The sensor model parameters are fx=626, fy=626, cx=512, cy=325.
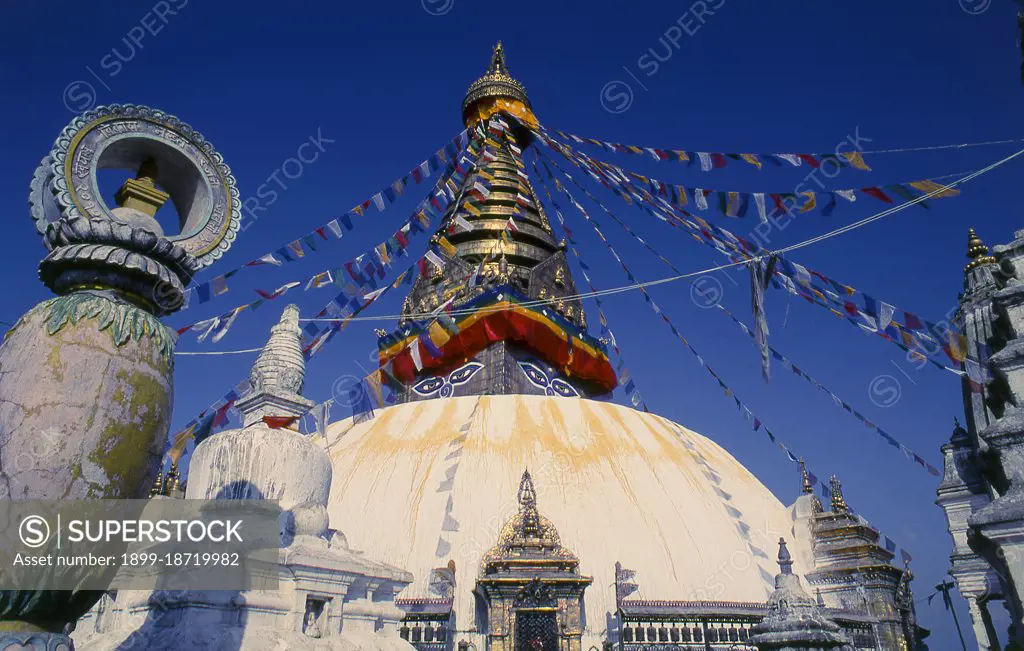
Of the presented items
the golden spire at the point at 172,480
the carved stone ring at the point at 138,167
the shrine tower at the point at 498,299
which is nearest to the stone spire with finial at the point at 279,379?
the carved stone ring at the point at 138,167

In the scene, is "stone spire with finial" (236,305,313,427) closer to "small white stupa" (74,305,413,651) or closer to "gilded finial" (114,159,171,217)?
"small white stupa" (74,305,413,651)

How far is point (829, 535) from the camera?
38.9 ft

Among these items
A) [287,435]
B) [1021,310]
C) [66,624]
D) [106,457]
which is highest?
[1021,310]

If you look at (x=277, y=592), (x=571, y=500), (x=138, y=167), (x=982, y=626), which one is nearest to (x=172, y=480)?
(x=571, y=500)

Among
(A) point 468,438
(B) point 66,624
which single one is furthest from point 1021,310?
(A) point 468,438

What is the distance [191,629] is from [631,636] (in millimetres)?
7550

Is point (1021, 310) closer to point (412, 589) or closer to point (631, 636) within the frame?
point (631, 636)

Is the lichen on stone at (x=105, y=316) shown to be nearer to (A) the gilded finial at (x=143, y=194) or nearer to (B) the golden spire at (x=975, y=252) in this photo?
(A) the gilded finial at (x=143, y=194)

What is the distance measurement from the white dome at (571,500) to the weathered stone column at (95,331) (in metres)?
8.37

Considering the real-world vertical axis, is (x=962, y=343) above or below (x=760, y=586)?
above

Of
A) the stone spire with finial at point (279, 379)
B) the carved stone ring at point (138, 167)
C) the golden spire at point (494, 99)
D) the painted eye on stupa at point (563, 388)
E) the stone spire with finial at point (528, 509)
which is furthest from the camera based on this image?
the golden spire at point (494, 99)

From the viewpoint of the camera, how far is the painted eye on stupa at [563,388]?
17.2 m

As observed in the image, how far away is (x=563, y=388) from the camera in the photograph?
1744cm

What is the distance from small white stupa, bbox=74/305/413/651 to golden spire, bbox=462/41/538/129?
16.9 m
